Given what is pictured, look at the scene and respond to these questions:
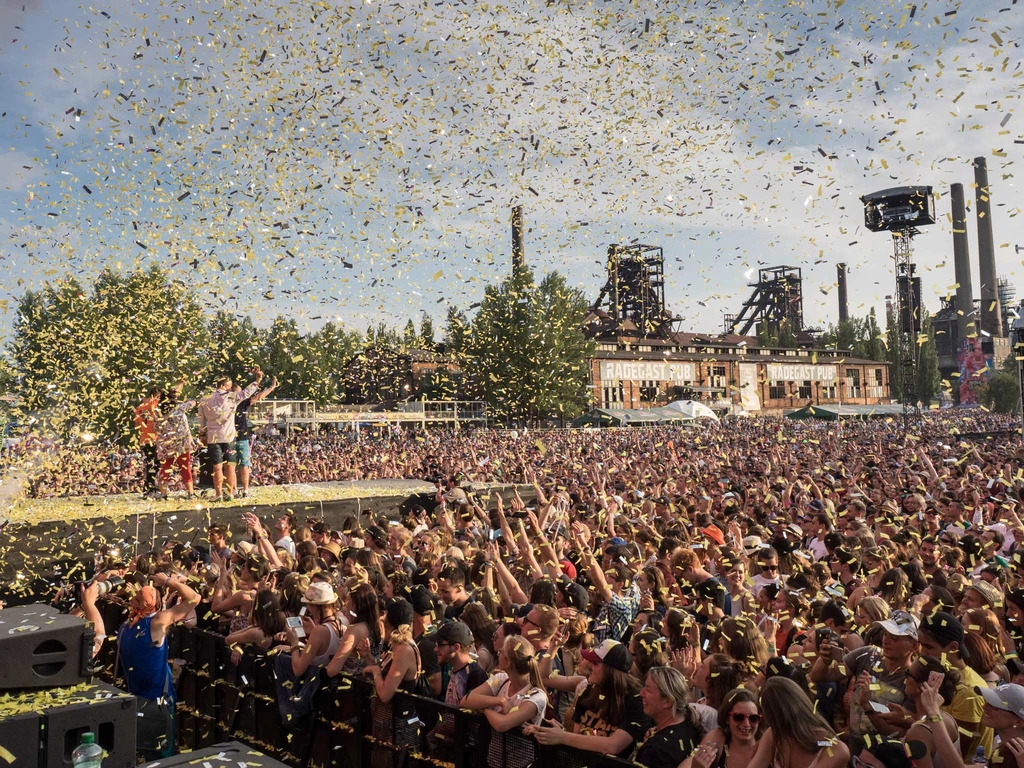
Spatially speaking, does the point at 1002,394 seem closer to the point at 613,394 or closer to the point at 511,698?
the point at 613,394

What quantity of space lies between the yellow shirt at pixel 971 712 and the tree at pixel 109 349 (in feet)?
87.5

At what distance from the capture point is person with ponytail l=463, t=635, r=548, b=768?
13.7 ft

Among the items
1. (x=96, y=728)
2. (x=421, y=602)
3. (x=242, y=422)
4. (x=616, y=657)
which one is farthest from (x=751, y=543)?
(x=242, y=422)

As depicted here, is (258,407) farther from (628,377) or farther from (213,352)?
(628,377)

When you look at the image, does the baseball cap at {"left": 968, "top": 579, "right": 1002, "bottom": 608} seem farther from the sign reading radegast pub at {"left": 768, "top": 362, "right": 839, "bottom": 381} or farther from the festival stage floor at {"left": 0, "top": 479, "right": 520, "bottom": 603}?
the sign reading radegast pub at {"left": 768, "top": 362, "right": 839, "bottom": 381}

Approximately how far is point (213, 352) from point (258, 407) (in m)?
19.3

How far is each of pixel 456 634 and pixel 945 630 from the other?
2708mm

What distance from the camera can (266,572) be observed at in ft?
24.1

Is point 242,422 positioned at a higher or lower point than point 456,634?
higher

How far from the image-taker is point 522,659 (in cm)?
443

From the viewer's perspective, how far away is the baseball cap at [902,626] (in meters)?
4.34

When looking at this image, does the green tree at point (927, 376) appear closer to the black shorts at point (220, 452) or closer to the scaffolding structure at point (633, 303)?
the scaffolding structure at point (633, 303)

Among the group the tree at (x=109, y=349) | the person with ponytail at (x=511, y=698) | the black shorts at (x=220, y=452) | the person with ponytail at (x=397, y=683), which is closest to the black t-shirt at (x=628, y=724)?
the person with ponytail at (x=511, y=698)

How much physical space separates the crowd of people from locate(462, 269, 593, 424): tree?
43893 mm
